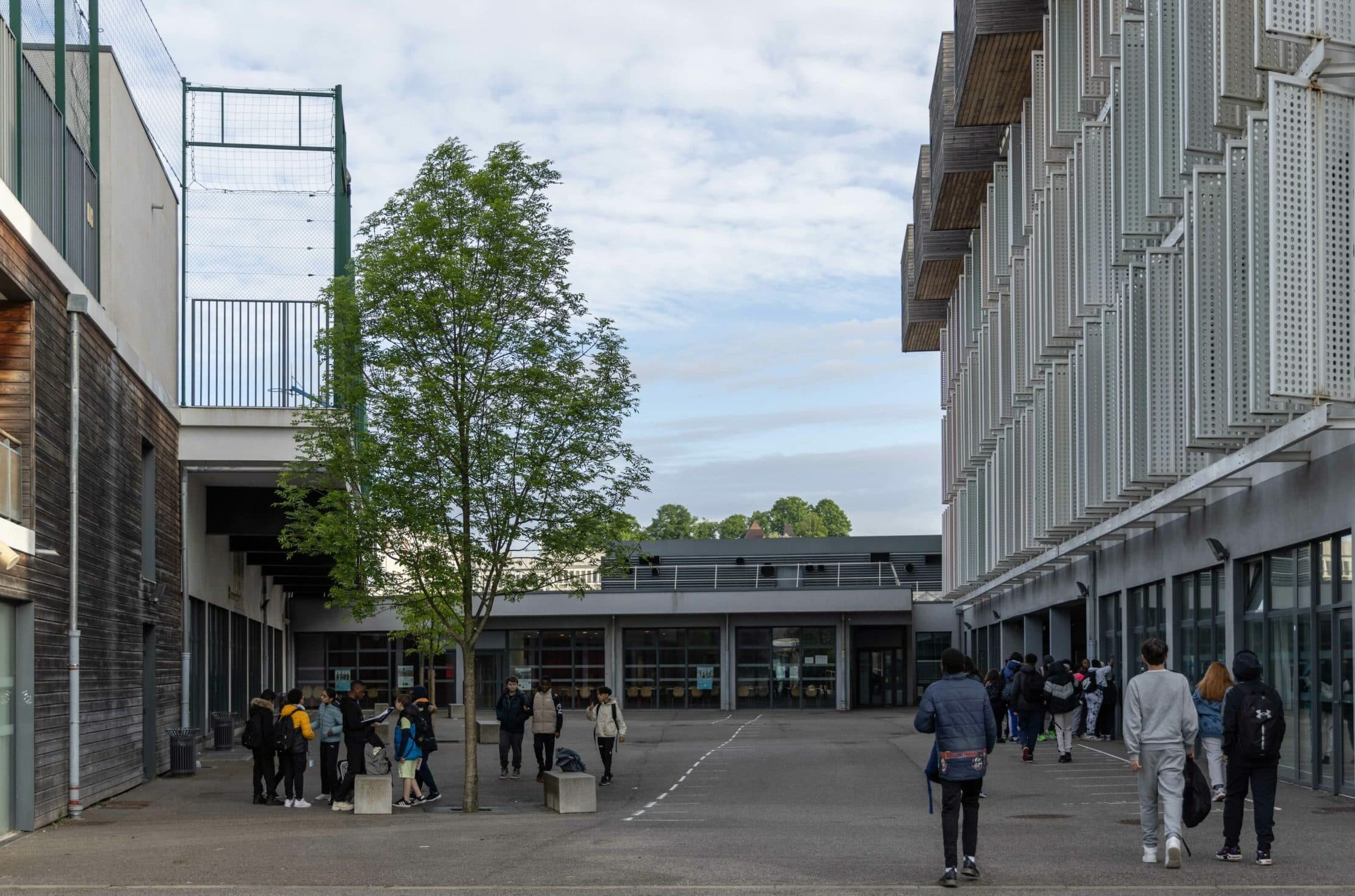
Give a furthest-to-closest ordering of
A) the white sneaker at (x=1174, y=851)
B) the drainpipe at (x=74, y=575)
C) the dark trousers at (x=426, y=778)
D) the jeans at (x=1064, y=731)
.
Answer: the jeans at (x=1064, y=731)
the dark trousers at (x=426, y=778)
the drainpipe at (x=74, y=575)
the white sneaker at (x=1174, y=851)

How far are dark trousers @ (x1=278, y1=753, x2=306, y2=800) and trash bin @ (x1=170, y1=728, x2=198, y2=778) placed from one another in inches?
199

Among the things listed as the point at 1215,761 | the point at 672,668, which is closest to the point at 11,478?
the point at 1215,761

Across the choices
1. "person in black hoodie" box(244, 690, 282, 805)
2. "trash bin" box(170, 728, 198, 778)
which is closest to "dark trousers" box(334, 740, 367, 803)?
"person in black hoodie" box(244, 690, 282, 805)

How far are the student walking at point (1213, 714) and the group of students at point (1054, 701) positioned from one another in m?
4.40

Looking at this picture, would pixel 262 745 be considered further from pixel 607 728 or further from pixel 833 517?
pixel 833 517

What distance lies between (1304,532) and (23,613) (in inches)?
538

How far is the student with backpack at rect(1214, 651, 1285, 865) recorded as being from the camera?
12.3 meters

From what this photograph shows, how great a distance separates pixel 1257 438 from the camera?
1802cm

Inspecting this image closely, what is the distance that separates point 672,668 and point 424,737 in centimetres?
3858

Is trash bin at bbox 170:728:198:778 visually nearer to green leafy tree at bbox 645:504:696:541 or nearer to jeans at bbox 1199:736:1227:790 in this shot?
jeans at bbox 1199:736:1227:790

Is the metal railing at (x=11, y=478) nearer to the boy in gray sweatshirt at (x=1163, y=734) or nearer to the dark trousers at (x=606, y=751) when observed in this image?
the dark trousers at (x=606, y=751)

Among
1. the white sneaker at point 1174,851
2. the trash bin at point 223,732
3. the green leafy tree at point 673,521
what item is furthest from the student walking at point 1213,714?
the green leafy tree at point 673,521

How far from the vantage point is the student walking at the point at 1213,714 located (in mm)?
14328

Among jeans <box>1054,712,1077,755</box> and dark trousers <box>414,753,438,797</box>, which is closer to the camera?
dark trousers <box>414,753,438,797</box>
